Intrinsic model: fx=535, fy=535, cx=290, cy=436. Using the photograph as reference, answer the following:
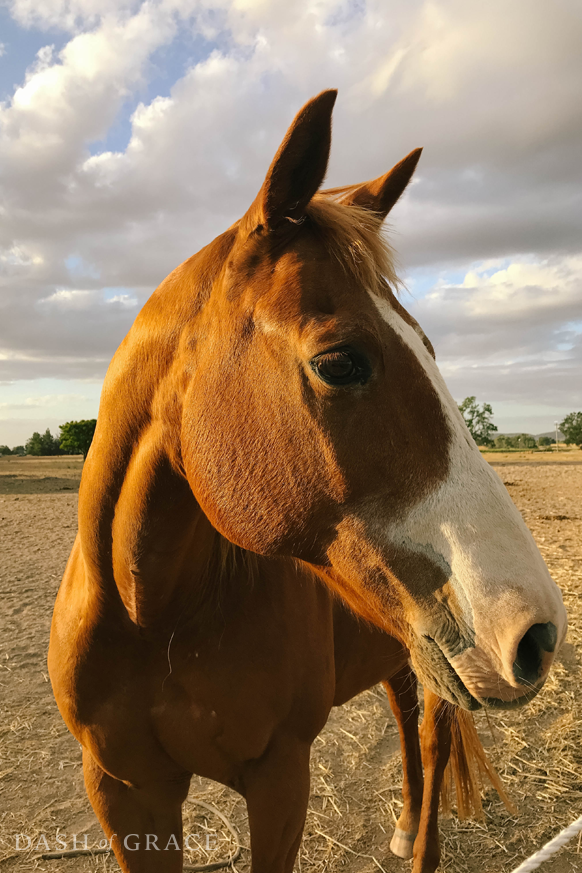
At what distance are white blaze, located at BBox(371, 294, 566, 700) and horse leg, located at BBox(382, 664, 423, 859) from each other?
2421mm

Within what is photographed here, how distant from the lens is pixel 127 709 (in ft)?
6.24

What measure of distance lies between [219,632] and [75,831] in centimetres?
236

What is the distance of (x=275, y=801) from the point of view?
1.94 metres

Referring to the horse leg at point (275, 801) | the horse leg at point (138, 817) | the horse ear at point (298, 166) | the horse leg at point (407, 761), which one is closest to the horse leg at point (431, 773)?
the horse leg at point (407, 761)

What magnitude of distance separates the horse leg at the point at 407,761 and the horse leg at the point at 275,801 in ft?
4.93

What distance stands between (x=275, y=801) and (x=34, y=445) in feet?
228

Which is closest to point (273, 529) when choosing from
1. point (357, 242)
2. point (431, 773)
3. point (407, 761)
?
point (357, 242)

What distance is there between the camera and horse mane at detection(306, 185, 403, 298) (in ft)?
4.87

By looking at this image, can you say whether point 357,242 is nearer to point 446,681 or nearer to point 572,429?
point 446,681

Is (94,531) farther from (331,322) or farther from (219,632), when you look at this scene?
(331,322)

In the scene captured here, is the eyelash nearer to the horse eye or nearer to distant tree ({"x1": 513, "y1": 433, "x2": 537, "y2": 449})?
the horse eye

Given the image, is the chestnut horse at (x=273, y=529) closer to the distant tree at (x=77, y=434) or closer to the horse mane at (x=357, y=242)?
the horse mane at (x=357, y=242)

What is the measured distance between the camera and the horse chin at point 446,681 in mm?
1237

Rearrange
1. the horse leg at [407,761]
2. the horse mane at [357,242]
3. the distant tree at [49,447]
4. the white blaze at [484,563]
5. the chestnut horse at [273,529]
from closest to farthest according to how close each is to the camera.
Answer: the white blaze at [484,563], the chestnut horse at [273,529], the horse mane at [357,242], the horse leg at [407,761], the distant tree at [49,447]
